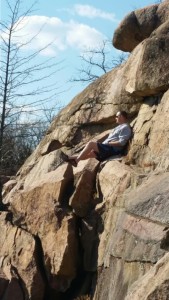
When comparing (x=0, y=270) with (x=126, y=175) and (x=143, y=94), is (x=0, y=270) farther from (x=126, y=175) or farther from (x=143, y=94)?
(x=143, y=94)

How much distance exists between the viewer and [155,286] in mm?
4938

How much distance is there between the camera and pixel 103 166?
980cm

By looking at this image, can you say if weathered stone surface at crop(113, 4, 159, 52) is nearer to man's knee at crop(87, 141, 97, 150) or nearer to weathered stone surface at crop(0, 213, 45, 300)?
man's knee at crop(87, 141, 97, 150)

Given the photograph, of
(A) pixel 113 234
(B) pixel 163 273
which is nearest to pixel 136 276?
(A) pixel 113 234

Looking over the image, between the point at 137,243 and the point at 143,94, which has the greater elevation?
the point at 143,94

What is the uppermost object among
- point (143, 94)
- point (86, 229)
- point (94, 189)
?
point (143, 94)

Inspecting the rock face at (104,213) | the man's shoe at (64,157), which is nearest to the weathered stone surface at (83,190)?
the rock face at (104,213)

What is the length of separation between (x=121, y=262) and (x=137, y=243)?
48 centimetres

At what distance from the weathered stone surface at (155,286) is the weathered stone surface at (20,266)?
14.5 ft

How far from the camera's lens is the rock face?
283 inches

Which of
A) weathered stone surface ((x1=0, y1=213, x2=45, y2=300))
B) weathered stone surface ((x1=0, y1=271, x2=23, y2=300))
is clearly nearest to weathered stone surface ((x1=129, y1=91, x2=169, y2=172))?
weathered stone surface ((x1=0, y1=213, x2=45, y2=300))

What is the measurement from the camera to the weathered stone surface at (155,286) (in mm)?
4875

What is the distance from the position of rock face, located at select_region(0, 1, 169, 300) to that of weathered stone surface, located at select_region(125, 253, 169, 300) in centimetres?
104

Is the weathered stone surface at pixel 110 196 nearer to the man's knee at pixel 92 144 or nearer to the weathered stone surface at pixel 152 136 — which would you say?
the weathered stone surface at pixel 152 136
